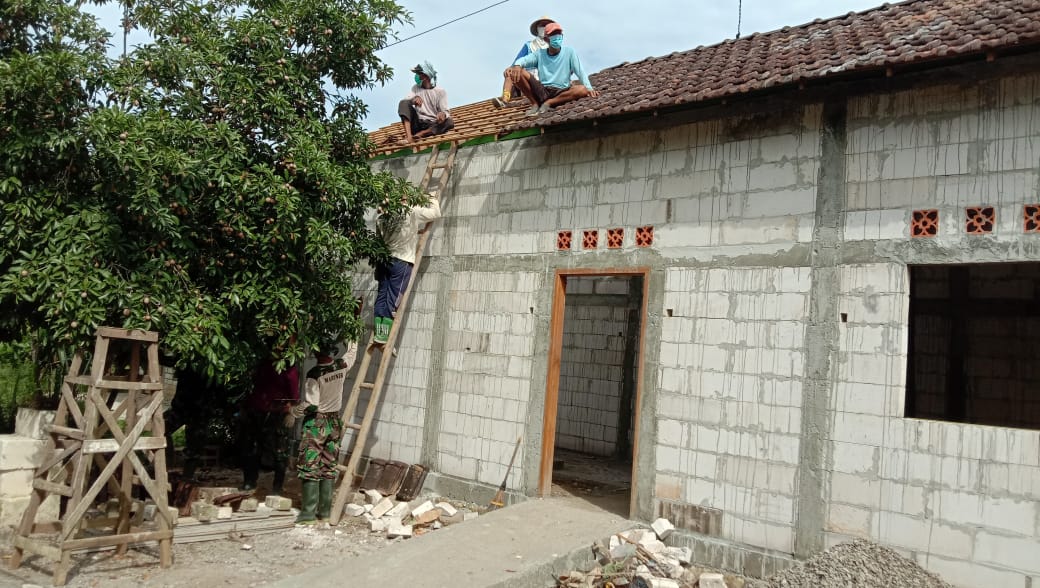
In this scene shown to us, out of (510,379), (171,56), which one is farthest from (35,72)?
(510,379)

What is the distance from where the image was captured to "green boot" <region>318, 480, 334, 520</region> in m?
7.79

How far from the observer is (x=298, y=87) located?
7699mm

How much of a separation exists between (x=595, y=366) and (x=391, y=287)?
443cm

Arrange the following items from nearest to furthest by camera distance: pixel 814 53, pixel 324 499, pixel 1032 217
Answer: pixel 1032 217, pixel 814 53, pixel 324 499

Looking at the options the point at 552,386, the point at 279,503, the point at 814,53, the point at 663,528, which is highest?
the point at 814,53

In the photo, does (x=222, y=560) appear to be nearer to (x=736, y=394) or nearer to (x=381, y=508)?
(x=381, y=508)

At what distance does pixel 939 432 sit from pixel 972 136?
7.26 ft

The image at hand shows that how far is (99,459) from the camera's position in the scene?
6.32 m

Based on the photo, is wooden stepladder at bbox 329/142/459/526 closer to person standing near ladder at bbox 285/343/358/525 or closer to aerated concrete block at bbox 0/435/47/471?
person standing near ladder at bbox 285/343/358/525

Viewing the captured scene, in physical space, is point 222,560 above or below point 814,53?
below

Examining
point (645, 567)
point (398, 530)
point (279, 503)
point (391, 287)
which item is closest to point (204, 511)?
point (279, 503)

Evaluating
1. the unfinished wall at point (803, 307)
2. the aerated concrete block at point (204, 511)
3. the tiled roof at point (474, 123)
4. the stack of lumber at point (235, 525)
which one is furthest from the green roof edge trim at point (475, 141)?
the aerated concrete block at point (204, 511)

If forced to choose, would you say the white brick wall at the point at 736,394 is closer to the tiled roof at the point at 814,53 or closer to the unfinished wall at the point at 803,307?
the unfinished wall at the point at 803,307

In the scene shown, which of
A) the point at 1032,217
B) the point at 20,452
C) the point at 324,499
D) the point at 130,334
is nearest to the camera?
the point at 1032,217
